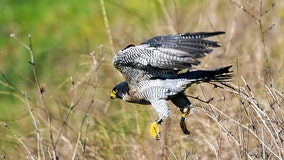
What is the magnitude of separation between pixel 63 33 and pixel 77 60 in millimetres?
2697

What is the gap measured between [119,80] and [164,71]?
2.20m

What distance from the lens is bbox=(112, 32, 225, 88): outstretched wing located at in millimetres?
6023

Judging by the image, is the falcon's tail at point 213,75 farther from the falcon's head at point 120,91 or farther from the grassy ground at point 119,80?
the falcon's head at point 120,91

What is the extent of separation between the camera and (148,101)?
6586 millimetres

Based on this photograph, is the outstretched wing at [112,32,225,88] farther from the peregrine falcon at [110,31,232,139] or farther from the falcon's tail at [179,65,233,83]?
the falcon's tail at [179,65,233,83]

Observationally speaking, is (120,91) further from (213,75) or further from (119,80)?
(119,80)

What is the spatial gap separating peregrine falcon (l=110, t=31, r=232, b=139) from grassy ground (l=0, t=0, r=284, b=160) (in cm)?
15

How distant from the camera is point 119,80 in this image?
8.70 metres

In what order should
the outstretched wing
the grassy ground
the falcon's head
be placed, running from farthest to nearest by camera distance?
the falcon's head < the outstretched wing < the grassy ground

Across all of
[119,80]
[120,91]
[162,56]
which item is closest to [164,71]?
[162,56]

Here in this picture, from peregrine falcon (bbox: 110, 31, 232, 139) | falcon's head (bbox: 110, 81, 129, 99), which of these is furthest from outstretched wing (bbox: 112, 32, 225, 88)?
falcon's head (bbox: 110, 81, 129, 99)

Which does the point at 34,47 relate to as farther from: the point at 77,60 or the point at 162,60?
the point at 162,60

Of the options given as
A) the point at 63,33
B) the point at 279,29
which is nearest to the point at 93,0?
the point at 63,33

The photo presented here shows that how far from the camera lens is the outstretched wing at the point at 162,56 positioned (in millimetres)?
6023
